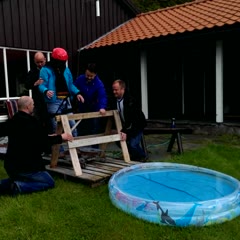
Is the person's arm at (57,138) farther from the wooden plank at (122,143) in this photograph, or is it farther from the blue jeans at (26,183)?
the wooden plank at (122,143)

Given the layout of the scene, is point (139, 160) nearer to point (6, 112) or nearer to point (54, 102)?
point (54, 102)

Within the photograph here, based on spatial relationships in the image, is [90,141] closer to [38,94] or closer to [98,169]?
[98,169]

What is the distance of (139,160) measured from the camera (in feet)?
17.2

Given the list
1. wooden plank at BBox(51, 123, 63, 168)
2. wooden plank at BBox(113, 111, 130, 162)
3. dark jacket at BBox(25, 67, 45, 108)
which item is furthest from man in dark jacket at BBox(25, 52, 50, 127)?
wooden plank at BBox(113, 111, 130, 162)

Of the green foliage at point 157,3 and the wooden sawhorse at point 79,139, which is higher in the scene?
the green foliage at point 157,3

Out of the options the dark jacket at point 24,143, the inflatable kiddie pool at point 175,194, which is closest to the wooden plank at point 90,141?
the dark jacket at point 24,143

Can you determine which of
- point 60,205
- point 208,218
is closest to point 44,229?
point 60,205

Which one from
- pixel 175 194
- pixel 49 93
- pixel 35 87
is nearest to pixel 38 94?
pixel 35 87

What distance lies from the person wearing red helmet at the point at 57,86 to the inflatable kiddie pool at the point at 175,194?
1.46 metres

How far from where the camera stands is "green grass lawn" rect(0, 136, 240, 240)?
2.76m

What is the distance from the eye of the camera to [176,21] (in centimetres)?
959

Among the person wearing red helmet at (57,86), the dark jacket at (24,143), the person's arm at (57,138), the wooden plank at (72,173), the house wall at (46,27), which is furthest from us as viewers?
the house wall at (46,27)

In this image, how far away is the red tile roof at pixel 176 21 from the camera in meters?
8.21

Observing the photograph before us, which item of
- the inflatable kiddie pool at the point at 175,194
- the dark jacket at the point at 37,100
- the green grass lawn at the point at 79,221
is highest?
the dark jacket at the point at 37,100
